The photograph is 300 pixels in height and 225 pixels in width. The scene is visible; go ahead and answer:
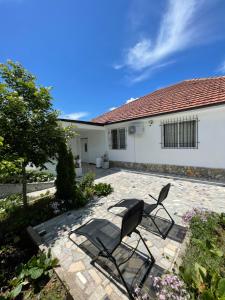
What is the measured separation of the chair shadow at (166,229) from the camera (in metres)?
3.18

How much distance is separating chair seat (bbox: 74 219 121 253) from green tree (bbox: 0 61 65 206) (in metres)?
2.23

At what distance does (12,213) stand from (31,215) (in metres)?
0.82

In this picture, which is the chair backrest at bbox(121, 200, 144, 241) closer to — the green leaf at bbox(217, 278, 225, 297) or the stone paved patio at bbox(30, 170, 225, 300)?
the stone paved patio at bbox(30, 170, 225, 300)

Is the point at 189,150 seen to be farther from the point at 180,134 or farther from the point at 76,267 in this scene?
the point at 76,267

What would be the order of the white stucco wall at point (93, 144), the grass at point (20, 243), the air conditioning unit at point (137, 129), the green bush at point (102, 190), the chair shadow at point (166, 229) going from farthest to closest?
the white stucco wall at point (93, 144) → the air conditioning unit at point (137, 129) → the green bush at point (102, 190) → the chair shadow at point (166, 229) → the grass at point (20, 243)

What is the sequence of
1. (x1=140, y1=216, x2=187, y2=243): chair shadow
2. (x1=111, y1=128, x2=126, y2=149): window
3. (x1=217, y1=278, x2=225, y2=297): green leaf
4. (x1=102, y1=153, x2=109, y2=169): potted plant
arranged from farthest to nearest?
(x1=102, y1=153, x2=109, y2=169): potted plant < (x1=111, y1=128, x2=126, y2=149): window < (x1=140, y1=216, x2=187, y2=243): chair shadow < (x1=217, y1=278, x2=225, y2=297): green leaf

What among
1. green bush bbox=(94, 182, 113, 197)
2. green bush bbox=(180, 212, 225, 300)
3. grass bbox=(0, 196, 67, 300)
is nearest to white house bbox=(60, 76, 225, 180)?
green bush bbox=(94, 182, 113, 197)

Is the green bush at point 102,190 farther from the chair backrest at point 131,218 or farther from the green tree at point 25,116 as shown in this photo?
the chair backrest at point 131,218

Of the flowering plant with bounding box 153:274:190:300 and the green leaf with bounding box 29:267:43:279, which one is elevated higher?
the flowering plant with bounding box 153:274:190:300

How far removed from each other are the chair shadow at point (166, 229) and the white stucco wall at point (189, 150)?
489 centimetres

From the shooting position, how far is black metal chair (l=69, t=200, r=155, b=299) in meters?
2.13

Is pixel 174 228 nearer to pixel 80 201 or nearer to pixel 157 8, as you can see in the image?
pixel 80 201

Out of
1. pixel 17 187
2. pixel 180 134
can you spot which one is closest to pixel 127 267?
pixel 17 187

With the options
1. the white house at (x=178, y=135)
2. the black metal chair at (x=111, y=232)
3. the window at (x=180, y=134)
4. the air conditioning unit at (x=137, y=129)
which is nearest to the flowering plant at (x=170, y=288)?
the black metal chair at (x=111, y=232)
